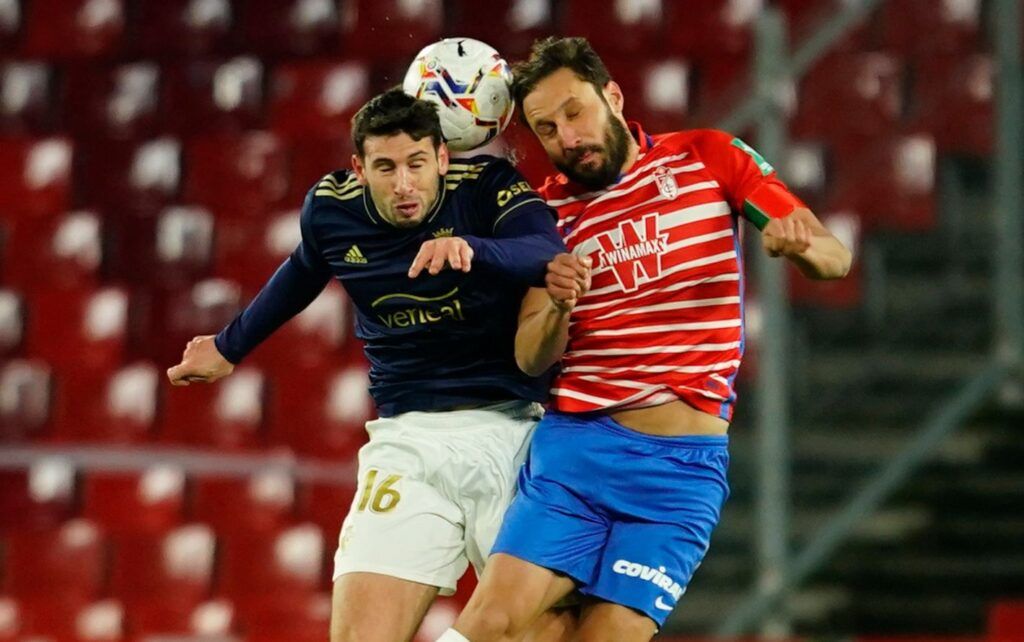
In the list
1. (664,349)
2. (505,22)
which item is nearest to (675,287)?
(664,349)

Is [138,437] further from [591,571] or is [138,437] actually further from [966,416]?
[591,571]

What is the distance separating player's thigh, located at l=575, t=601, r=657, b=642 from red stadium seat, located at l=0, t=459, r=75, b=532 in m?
3.51

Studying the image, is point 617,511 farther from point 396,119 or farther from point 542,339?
point 396,119

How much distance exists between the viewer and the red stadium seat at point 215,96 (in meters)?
7.19

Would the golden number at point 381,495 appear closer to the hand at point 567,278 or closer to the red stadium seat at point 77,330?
the hand at point 567,278

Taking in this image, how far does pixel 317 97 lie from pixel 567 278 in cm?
415

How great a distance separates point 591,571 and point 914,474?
298 cm

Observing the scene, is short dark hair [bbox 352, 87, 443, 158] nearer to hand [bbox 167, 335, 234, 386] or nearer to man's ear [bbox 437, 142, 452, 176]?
man's ear [bbox 437, 142, 452, 176]

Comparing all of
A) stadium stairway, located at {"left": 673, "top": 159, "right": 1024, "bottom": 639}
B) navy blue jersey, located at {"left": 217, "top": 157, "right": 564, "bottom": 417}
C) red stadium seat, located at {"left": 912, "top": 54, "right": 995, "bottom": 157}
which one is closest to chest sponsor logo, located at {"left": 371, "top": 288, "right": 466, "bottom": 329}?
navy blue jersey, located at {"left": 217, "top": 157, "right": 564, "bottom": 417}

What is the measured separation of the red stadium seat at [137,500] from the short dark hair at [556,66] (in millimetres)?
3254

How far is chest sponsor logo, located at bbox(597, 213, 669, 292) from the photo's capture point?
351cm

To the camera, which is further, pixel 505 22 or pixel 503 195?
pixel 505 22

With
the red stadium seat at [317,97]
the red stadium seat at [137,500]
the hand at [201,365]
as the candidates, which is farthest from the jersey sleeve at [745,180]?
the red stadium seat at [317,97]

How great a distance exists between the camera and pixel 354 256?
355 centimetres
